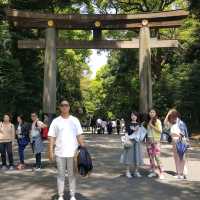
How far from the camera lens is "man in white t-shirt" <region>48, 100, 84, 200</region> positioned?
29.1ft

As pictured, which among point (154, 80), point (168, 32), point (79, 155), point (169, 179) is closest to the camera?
point (79, 155)

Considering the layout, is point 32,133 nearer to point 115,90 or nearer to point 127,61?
point 127,61

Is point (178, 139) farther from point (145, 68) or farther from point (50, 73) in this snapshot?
point (50, 73)

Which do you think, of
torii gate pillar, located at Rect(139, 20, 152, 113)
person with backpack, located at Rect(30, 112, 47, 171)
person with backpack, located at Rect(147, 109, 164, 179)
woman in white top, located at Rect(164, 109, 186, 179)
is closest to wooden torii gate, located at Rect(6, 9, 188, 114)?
torii gate pillar, located at Rect(139, 20, 152, 113)

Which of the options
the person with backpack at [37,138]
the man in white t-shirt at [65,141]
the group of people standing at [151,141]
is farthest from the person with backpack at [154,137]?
the man in white t-shirt at [65,141]

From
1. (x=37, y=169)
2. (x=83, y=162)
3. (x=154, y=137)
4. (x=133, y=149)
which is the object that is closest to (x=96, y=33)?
(x=37, y=169)

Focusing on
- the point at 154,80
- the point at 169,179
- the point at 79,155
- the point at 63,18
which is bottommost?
the point at 169,179

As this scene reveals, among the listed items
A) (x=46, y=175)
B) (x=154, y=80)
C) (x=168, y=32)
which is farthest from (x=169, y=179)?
(x=168, y=32)

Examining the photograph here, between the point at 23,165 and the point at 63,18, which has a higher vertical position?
the point at 63,18

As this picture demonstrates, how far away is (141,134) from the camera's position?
1208 cm

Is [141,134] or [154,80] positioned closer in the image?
[141,134]

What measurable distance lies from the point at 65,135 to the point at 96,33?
16688mm

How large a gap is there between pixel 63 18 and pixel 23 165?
11097 millimetres

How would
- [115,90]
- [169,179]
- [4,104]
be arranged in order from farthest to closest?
1. [115,90]
2. [4,104]
3. [169,179]
